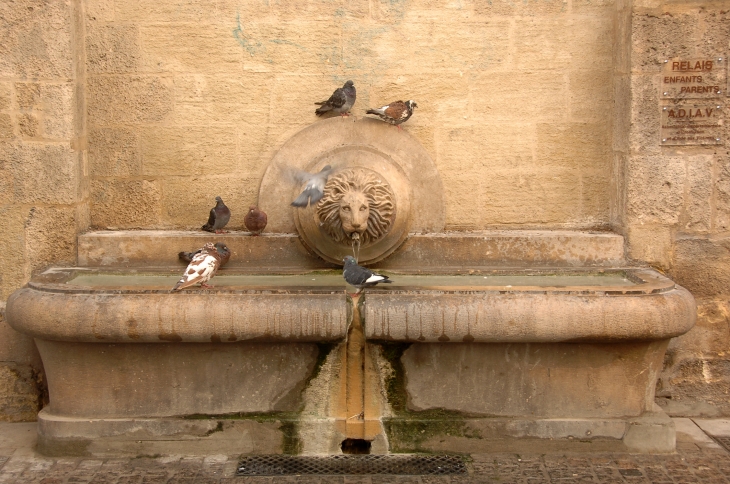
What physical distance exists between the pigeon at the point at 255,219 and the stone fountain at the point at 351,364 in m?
0.49

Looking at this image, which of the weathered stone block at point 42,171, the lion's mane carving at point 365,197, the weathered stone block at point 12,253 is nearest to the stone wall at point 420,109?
the weathered stone block at point 42,171

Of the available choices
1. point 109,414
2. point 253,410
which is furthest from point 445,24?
point 109,414

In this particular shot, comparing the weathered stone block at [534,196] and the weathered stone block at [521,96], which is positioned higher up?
the weathered stone block at [521,96]

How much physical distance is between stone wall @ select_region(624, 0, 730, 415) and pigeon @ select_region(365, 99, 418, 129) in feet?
4.14

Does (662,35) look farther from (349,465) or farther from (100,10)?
(100,10)

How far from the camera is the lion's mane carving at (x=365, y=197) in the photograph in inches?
169

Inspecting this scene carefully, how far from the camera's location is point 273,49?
4770 millimetres

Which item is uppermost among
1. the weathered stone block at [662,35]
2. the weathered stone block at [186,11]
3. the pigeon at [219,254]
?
the weathered stone block at [186,11]

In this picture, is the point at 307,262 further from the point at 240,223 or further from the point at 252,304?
the point at 252,304

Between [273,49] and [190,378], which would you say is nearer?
[190,378]

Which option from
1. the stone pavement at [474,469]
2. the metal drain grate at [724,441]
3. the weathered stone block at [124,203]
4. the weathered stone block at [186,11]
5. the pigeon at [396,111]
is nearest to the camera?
the stone pavement at [474,469]

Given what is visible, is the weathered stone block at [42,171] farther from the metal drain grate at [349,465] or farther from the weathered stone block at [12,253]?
the metal drain grate at [349,465]

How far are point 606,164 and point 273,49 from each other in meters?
2.14

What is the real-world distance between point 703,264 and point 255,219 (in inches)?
101
